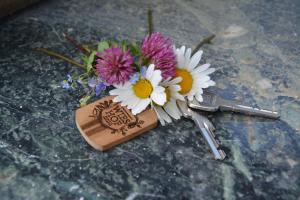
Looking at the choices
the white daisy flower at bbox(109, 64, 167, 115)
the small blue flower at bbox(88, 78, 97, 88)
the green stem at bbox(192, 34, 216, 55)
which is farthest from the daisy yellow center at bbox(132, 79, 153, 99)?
the green stem at bbox(192, 34, 216, 55)

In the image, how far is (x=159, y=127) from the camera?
0.82 metres

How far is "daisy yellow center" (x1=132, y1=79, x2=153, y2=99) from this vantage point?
79cm

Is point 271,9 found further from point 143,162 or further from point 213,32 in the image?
point 143,162

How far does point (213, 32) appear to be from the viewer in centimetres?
106

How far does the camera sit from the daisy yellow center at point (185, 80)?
2.68 ft

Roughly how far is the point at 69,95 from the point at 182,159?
0.91 ft

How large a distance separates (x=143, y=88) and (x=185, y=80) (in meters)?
0.09

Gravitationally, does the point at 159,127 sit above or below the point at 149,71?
below

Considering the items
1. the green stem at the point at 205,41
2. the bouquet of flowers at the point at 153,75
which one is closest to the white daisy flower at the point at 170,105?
the bouquet of flowers at the point at 153,75

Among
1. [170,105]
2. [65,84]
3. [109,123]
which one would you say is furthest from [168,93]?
[65,84]

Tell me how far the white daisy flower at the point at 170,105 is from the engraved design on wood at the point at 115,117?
4cm

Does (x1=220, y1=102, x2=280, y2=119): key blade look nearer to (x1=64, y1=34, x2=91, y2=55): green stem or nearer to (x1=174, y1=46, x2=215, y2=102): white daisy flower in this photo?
(x1=174, y1=46, x2=215, y2=102): white daisy flower

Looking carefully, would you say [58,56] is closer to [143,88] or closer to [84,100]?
[84,100]

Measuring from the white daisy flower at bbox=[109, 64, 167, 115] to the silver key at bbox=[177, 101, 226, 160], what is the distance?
0.20 ft
